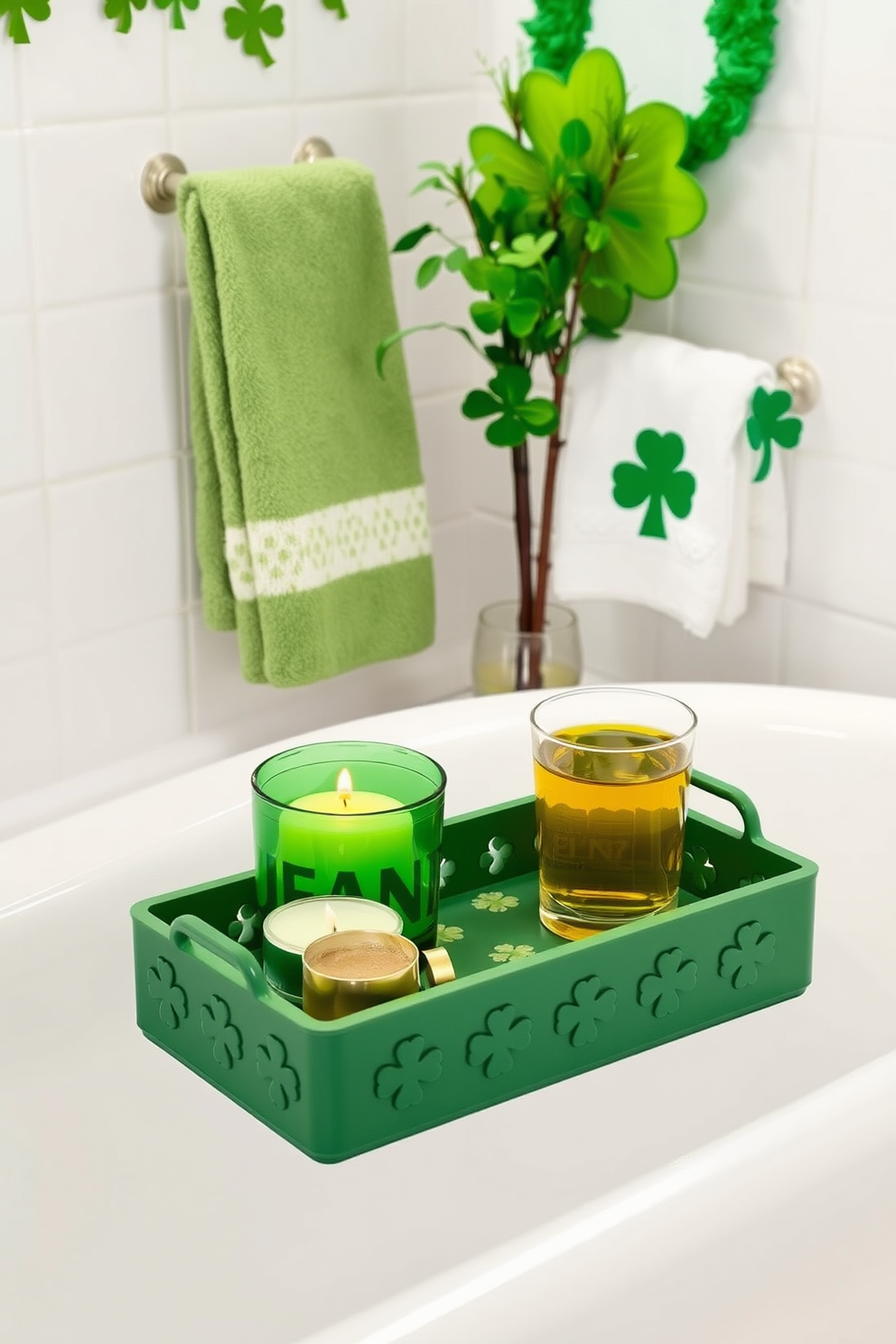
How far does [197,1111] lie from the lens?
125 cm

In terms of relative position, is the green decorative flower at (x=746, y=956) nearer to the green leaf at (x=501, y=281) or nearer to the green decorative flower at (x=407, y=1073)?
the green decorative flower at (x=407, y=1073)

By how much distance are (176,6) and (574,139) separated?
0.36m

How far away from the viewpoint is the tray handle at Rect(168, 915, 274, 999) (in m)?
0.82

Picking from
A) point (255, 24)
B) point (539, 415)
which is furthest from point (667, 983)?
point (255, 24)

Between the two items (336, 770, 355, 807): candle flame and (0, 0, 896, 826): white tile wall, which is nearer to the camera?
(336, 770, 355, 807): candle flame

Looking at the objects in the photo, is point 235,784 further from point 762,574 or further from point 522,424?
point 762,574

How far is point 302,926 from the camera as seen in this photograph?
882 millimetres

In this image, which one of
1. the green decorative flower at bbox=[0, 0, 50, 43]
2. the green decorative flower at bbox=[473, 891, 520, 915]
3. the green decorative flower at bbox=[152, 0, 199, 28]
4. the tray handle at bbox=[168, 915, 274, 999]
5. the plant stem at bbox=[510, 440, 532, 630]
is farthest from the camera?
the plant stem at bbox=[510, 440, 532, 630]

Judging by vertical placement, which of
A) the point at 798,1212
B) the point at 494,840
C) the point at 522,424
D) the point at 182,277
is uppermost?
the point at 182,277

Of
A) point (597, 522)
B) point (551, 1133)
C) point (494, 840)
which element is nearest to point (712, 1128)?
point (551, 1133)

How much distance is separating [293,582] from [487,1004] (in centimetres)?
76

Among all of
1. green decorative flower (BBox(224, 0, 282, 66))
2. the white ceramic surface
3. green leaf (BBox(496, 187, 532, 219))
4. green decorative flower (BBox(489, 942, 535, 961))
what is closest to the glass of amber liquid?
green decorative flower (BBox(489, 942, 535, 961))

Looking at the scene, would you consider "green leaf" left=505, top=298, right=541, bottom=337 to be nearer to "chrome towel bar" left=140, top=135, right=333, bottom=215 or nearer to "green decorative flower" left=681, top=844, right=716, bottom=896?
"chrome towel bar" left=140, top=135, right=333, bottom=215

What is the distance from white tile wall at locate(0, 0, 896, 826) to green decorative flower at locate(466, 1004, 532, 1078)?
0.78 m
